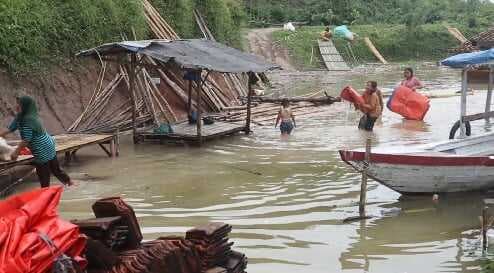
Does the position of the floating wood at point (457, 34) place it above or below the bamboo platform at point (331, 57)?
above

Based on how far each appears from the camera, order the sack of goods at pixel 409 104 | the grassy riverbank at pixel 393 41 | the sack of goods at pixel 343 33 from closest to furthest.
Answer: the sack of goods at pixel 409 104 → the grassy riverbank at pixel 393 41 → the sack of goods at pixel 343 33

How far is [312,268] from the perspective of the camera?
6.90m

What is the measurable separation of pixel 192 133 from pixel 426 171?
627 centimetres

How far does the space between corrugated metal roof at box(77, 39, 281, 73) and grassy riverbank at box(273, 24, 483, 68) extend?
956 inches

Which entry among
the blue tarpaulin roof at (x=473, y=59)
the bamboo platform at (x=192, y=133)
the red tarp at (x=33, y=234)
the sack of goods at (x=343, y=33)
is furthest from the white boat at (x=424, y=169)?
the sack of goods at (x=343, y=33)

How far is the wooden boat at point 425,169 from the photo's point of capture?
29.1 ft

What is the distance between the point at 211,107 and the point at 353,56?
23.8 metres

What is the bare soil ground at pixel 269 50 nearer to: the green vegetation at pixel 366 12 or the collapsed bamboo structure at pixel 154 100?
the green vegetation at pixel 366 12

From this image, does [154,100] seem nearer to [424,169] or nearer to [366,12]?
[424,169]

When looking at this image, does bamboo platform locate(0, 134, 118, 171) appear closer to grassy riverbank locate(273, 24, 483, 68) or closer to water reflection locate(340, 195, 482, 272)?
water reflection locate(340, 195, 482, 272)

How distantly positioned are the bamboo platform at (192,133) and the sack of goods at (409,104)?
4.90 metres

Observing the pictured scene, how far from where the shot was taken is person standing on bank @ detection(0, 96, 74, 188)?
29.0 feet

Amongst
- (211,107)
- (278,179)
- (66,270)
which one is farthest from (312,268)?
(211,107)

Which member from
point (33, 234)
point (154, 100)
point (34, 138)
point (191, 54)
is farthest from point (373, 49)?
point (33, 234)
